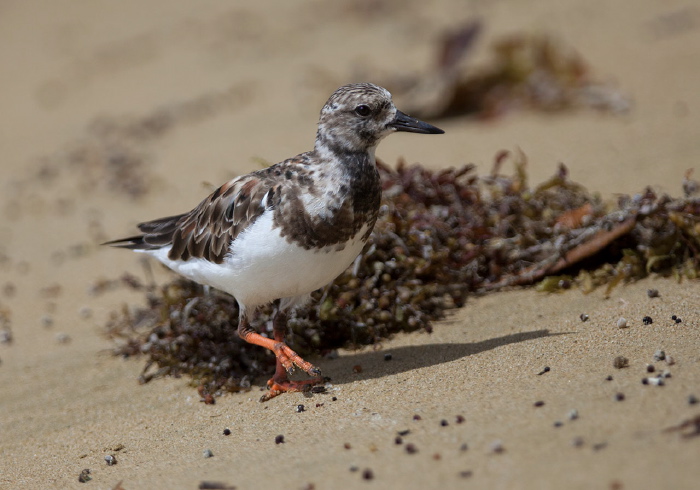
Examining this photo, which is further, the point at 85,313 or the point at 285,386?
the point at 85,313

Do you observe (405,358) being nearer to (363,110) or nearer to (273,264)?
(273,264)

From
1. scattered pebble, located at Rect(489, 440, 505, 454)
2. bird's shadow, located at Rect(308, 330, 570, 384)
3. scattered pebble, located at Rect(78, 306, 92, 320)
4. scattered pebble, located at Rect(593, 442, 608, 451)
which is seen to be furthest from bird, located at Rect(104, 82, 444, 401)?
scattered pebble, located at Rect(78, 306, 92, 320)

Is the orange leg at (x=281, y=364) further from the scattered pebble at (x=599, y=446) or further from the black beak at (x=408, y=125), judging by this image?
the scattered pebble at (x=599, y=446)

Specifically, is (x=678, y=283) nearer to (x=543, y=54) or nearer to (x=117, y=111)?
(x=543, y=54)

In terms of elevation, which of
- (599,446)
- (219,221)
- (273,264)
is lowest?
(599,446)

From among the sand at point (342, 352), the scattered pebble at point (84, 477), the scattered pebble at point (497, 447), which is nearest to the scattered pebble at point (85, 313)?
the sand at point (342, 352)

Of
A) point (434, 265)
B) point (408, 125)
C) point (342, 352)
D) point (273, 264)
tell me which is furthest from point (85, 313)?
point (408, 125)
